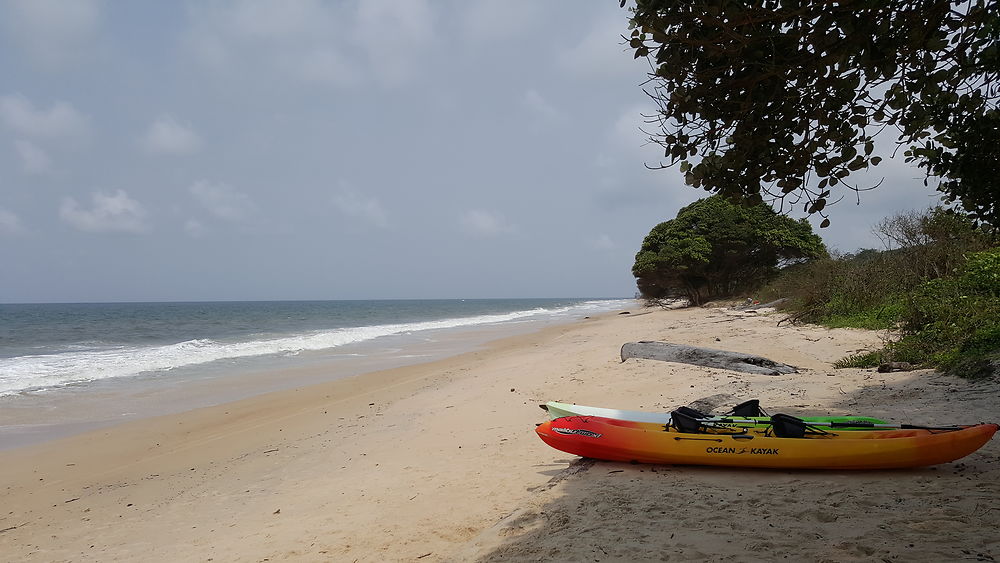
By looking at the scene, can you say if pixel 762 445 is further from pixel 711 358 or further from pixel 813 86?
pixel 711 358

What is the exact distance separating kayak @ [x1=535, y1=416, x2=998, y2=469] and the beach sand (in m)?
0.11

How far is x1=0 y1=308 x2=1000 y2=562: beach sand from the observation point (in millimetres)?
3355

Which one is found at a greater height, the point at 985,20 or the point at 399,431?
the point at 985,20

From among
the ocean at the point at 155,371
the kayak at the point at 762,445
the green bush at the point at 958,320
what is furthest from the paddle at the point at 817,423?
the ocean at the point at 155,371

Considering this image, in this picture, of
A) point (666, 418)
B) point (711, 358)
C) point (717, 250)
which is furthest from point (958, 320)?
point (717, 250)

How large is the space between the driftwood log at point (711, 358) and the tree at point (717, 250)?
2279 centimetres

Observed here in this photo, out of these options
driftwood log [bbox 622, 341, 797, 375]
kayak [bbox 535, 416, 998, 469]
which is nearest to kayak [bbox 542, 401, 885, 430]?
kayak [bbox 535, 416, 998, 469]

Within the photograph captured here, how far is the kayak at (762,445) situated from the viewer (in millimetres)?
4234

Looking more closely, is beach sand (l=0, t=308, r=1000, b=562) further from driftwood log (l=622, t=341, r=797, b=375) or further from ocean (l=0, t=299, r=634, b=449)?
ocean (l=0, t=299, r=634, b=449)

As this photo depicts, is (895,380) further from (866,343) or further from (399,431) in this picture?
(399,431)

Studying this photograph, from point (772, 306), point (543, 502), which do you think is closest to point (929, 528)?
point (543, 502)

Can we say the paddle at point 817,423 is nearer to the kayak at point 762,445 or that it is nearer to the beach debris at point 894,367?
the kayak at point 762,445

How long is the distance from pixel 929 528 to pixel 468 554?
2.61m

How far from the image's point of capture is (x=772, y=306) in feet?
77.1
